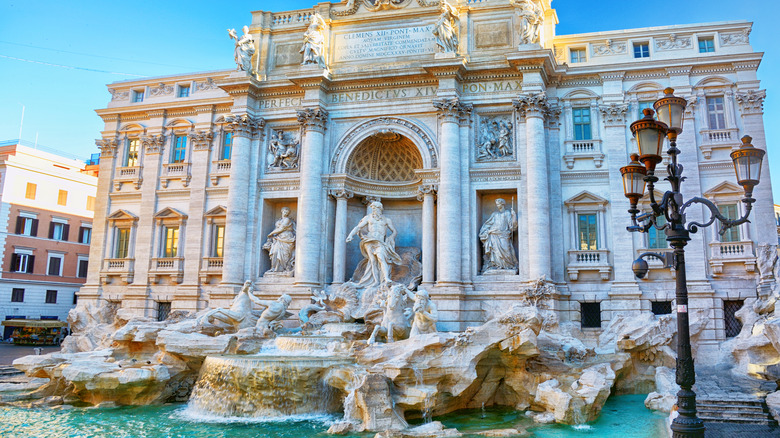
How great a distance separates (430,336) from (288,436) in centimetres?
425

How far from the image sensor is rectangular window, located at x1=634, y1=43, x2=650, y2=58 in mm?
22778

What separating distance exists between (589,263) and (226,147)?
16.0 metres

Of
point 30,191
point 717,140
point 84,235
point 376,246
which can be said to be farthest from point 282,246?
point 84,235

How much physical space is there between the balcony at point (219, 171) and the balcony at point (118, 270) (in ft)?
17.1

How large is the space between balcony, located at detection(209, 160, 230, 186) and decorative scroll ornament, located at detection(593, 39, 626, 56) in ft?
52.0

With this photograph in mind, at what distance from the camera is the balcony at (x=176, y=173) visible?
26109 millimetres

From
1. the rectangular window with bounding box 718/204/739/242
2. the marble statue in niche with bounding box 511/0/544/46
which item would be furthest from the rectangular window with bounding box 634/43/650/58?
the rectangular window with bounding box 718/204/739/242

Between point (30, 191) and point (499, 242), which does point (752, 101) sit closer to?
point (499, 242)

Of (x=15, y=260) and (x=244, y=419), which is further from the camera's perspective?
(x=15, y=260)

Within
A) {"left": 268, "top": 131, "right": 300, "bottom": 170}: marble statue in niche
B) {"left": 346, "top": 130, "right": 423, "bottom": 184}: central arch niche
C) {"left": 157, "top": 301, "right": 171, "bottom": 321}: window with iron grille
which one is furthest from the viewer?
{"left": 157, "top": 301, "right": 171, "bottom": 321}: window with iron grille

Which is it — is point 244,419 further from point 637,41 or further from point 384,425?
point 637,41

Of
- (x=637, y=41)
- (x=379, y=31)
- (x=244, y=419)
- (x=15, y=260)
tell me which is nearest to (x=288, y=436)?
(x=244, y=419)

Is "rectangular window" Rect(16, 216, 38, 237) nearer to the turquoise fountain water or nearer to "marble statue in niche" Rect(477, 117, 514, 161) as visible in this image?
the turquoise fountain water

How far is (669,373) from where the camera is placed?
16922mm
